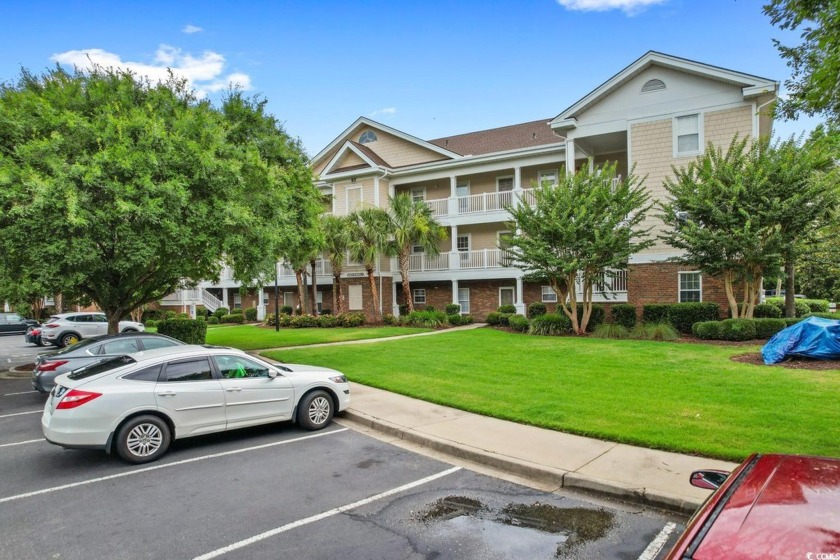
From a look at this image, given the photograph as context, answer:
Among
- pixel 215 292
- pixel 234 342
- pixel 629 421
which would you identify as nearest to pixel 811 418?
pixel 629 421

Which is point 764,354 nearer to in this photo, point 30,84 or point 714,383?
point 714,383

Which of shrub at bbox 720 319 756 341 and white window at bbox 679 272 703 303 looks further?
white window at bbox 679 272 703 303

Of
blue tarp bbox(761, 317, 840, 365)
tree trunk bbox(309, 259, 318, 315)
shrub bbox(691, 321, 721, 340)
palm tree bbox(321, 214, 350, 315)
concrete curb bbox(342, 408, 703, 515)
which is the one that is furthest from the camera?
tree trunk bbox(309, 259, 318, 315)

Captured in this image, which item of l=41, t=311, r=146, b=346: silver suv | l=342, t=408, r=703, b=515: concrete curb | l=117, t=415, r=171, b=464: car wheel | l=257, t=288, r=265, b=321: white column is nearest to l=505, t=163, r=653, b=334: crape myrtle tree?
l=342, t=408, r=703, b=515: concrete curb

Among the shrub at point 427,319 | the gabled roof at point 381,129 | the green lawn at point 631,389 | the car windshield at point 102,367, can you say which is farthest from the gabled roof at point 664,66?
the car windshield at point 102,367

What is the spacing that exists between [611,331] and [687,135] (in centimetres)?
896

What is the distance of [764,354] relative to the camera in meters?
12.3

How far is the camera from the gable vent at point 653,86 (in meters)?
21.2

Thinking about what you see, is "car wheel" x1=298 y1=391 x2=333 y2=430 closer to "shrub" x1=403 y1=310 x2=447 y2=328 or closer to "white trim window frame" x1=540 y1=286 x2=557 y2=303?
"shrub" x1=403 y1=310 x2=447 y2=328

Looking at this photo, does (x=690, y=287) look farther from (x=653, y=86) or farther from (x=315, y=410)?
(x=315, y=410)

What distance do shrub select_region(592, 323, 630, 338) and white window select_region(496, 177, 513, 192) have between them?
11418 mm

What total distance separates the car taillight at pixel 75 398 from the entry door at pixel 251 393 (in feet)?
5.63

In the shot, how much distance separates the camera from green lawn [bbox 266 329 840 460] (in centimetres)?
704

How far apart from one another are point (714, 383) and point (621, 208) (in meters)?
9.48
